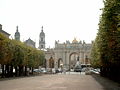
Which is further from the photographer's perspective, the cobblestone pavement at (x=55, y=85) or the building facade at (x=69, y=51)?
the building facade at (x=69, y=51)

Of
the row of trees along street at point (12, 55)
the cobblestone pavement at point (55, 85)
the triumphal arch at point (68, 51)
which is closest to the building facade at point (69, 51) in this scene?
the triumphal arch at point (68, 51)

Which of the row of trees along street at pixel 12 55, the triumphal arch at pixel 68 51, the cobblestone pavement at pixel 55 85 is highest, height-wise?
the triumphal arch at pixel 68 51

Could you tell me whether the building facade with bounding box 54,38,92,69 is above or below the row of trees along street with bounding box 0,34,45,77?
above

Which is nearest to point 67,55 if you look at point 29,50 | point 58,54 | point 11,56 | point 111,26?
point 58,54

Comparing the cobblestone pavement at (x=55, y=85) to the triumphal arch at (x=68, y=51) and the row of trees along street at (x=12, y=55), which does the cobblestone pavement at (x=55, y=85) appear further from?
the triumphal arch at (x=68, y=51)

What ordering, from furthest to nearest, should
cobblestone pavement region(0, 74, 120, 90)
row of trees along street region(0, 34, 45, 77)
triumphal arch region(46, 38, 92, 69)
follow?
triumphal arch region(46, 38, 92, 69) < row of trees along street region(0, 34, 45, 77) < cobblestone pavement region(0, 74, 120, 90)

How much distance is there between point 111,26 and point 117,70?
66.4 feet

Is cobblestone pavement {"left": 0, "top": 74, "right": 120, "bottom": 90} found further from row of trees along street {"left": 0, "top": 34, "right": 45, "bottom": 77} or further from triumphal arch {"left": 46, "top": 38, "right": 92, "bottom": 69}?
triumphal arch {"left": 46, "top": 38, "right": 92, "bottom": 69}

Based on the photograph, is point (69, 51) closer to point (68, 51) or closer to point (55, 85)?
point (68, 51)

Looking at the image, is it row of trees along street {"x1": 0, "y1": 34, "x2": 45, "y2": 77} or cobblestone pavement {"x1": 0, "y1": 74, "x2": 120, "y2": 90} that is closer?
cobblestone pavement {"x1": 0, "y1": 74, "x2": 120, "y2": 90}

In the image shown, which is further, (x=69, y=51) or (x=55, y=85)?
(x=69, y=51)

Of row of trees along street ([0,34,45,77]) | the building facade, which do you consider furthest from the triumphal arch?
row of trees along street ([0,34,45,77])

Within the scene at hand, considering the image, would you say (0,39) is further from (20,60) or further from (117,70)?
(117,70)

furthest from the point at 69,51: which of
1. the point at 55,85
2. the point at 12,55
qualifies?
the point at 55,85
